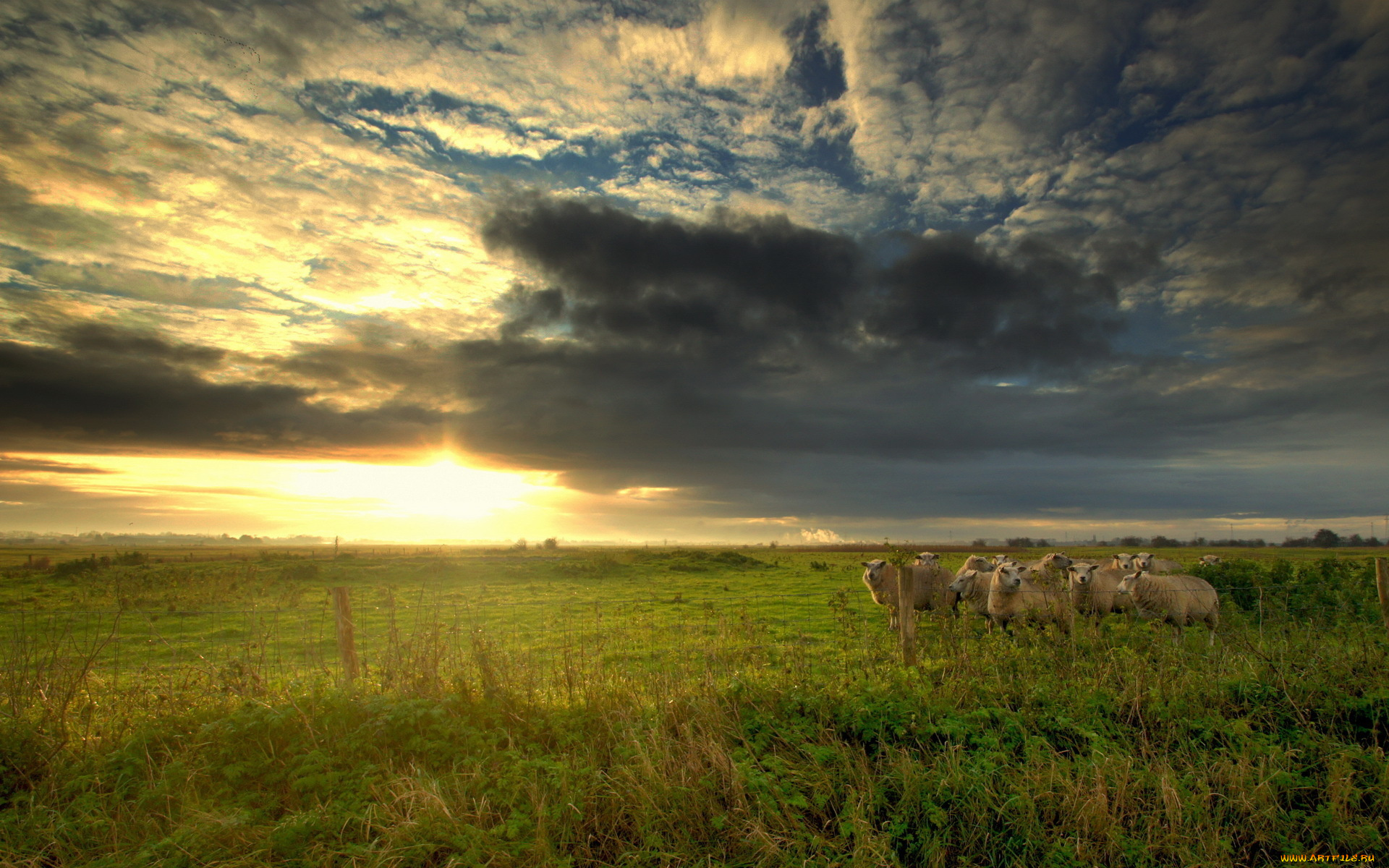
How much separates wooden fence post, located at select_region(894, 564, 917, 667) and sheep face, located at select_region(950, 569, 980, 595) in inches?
288

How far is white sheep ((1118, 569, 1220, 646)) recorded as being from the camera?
15711 millimetres

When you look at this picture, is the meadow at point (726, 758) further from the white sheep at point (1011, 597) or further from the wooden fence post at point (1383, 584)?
the white sheep at point (1011, 597)

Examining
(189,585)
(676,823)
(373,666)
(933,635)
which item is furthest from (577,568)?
(676,823)

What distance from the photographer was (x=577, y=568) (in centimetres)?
4519

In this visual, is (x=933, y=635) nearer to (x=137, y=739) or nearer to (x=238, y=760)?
(x=238, y=760)

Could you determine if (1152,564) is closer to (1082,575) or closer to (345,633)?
(1082,575)

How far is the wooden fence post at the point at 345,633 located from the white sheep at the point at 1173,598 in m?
17.3

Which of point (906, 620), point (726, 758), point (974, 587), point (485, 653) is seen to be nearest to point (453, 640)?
point (485, 653)

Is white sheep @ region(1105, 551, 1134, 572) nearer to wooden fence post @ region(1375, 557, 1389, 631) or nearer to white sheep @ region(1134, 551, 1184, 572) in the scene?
white sheep @ region(1134, 551, 1184, 572)

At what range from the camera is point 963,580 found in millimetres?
16766

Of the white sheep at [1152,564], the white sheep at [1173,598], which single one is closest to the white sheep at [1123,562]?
the white sheep at [1152,564]

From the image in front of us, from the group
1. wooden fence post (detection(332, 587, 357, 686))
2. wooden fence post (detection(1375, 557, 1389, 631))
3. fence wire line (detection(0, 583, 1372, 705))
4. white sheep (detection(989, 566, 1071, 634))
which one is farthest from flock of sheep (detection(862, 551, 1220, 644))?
wooden fence post (detection(332, 587, 357, 686))

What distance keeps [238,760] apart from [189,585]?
32603 mm

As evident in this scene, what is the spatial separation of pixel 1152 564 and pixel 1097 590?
5.47 metres
